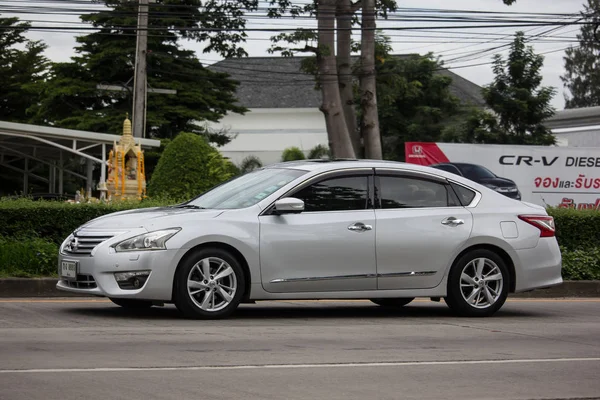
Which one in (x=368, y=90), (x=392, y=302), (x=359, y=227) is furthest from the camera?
(x=368, y=90)

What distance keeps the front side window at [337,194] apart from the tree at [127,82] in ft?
116

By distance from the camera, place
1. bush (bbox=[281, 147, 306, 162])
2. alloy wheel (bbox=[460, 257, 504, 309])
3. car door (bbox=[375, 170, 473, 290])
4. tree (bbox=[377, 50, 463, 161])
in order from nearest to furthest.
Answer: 1. car door (bbox=[375, 170, 473, 290])
2. alloy wheel (bbox=[460, 257, 504, 309])
3. tree (bbox=[377, 50, 463, 161])
4. bush (bbox=[281, 147, 306, 162])

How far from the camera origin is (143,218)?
1024cm

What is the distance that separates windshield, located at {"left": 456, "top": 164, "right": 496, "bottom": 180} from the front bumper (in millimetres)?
19200

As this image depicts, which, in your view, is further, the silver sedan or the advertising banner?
the advertising banner

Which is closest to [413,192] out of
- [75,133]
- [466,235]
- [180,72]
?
[466,235]

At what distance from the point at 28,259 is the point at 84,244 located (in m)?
3.62

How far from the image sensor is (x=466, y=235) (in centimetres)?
1110

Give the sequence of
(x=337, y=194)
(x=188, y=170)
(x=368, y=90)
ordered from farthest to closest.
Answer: (x=368, y=90)
(x=188, y=170)
(x=337, y=194)

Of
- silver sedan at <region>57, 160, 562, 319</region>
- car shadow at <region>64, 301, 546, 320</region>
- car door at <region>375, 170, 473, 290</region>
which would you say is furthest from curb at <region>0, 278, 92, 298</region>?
car door at <region>375, 170, 473, 290</region>

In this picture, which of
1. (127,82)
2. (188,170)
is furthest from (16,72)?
(188,170)

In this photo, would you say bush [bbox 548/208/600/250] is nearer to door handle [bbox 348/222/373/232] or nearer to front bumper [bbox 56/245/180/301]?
door handle [bbox 348/222/373/232]

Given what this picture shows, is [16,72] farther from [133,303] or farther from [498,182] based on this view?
[133,303]

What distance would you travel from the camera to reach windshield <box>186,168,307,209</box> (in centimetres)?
1068
